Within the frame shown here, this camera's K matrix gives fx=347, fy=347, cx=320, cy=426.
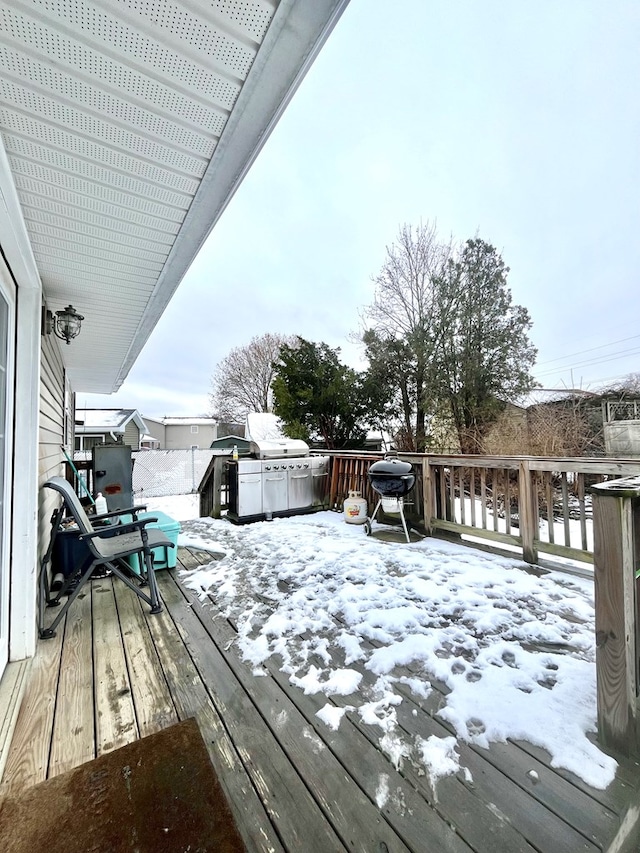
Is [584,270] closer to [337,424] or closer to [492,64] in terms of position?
[492,64]

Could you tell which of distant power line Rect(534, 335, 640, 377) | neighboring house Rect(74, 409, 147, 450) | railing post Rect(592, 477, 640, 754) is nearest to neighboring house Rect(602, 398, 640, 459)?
distant power line Rect(534, 335, 640, 377)

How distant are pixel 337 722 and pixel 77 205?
2698 millimetres

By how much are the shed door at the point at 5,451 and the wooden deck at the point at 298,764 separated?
32 centimetres

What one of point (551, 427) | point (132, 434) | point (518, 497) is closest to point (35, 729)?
point (518, 497)

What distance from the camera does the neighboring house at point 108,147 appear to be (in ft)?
3.32

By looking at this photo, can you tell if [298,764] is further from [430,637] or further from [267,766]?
[430,637]

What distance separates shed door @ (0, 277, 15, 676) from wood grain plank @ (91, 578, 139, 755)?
456 mm

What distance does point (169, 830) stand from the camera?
899mm

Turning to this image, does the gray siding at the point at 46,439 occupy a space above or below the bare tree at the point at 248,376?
below

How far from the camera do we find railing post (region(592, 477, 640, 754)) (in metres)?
1.26

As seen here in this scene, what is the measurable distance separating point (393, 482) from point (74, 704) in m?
3.14

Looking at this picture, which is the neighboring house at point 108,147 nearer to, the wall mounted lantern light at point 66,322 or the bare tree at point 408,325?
the wall mounted lantern light at point 66,322

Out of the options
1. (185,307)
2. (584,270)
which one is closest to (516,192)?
(584,270)

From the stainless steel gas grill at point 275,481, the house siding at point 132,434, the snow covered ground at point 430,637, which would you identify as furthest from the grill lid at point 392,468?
the house siding at point 132,434
